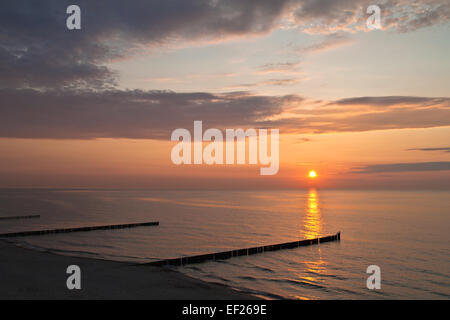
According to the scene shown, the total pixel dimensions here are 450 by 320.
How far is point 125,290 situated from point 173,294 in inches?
117

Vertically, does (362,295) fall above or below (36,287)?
below

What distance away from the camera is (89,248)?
41219mm

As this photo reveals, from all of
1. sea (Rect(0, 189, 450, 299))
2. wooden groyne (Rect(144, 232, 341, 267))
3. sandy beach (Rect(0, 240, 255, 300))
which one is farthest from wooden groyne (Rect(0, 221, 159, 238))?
wooden groyne (Rect(144, 232, 341, 267))

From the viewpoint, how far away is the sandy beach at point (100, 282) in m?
20.4

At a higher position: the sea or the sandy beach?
the sandy beach

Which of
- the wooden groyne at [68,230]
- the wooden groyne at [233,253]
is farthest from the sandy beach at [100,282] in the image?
the wooden groyne at [68,230]

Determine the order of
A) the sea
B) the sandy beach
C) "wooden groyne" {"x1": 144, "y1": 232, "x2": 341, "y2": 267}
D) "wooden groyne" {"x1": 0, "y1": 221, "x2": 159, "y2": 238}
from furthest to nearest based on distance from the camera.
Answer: "wooden groyne" {"x1": 0, "y1": 221, "x2": 159, "y2": 238} < "wooden groyne" {"x1": 144, "y1": 232, "x2": 341, "y2": 267} < the sea < the sandy beach

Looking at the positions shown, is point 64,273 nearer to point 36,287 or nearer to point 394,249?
point 36,287

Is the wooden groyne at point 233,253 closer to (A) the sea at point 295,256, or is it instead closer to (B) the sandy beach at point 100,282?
(A) the sea at point 295,256

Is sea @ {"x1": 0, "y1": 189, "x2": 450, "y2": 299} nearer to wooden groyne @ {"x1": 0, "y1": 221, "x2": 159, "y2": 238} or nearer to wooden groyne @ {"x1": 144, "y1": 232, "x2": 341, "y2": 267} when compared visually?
wooden groyne @ {"x1": 144, "y1": 232, "x2": 341, "y2": 267}

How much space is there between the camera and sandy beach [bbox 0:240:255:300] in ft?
67.0
